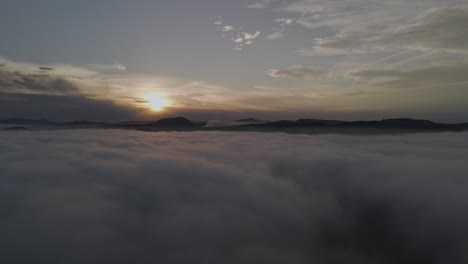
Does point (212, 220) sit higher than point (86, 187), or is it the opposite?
point (86, 187)

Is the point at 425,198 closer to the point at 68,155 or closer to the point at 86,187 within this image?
the point at 86,187

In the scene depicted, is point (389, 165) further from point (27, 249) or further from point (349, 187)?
point (27, 249)

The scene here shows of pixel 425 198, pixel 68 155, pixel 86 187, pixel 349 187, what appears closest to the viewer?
pixel 86 187

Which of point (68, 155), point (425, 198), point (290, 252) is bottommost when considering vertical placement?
point (290, 252)

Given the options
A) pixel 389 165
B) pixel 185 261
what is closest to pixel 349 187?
pixel 389 165

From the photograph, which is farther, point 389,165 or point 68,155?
point 68,155

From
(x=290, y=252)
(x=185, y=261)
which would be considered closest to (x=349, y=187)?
(x=290, y=252)

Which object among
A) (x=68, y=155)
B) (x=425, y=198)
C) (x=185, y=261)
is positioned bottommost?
(x=185, y=261)

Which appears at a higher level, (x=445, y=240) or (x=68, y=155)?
(x=68, y=155)

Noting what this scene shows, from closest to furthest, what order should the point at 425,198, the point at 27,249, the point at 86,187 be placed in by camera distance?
the point at 27,249 < the point at 86,187 < the point at 425,198
